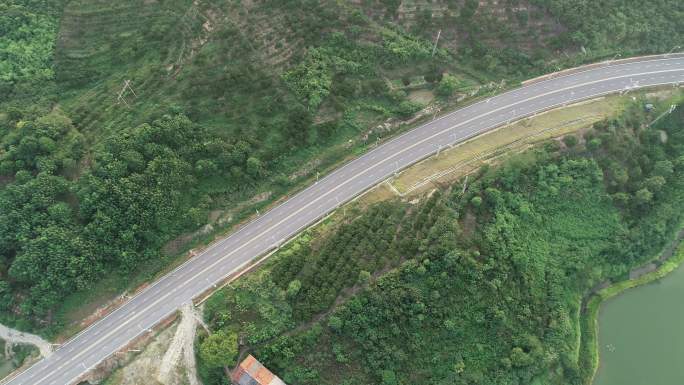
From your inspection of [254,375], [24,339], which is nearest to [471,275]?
[254,375]

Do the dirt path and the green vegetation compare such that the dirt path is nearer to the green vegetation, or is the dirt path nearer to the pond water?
the green vegetation

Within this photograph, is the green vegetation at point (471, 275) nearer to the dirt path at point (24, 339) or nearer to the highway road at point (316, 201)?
the highway road at point (316, 201)

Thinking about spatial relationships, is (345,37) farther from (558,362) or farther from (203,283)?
(558,362)

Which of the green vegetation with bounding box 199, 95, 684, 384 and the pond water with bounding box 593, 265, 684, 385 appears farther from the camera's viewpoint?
the pond water with bounding box 593, 265, 684, 385

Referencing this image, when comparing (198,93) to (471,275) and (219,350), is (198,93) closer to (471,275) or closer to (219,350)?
(219,350)

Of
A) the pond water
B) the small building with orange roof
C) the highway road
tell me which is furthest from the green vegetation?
the highway road

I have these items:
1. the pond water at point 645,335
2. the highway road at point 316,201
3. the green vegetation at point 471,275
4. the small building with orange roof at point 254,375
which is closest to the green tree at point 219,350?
the green vegetation at point 471,275

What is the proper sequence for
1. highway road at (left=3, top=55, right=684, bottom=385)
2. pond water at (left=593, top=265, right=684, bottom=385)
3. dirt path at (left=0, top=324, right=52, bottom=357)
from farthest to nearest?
pond water at (left=593, top=265, right=684, bottom=385) → highway road at (left=3, top=55, right=684, bottom=385) → dirt path at (left=0, top=324, right=52, bottom=357)
